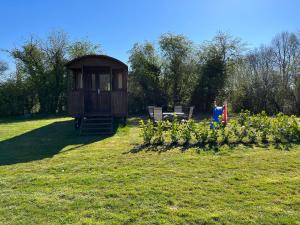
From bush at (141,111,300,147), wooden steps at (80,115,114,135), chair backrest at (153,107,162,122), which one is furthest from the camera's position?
chair backrest at (153,107,162,122)

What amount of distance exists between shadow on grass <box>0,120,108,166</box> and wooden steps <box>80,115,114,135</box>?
0.40 metres

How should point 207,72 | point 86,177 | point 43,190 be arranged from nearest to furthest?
point 43,190, point 86,177, point 207,72

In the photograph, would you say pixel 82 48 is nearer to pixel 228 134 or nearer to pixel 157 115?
pixel 157 115

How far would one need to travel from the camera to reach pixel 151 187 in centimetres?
390

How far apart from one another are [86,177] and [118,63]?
6.97m

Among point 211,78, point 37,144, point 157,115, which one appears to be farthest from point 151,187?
point 211,78

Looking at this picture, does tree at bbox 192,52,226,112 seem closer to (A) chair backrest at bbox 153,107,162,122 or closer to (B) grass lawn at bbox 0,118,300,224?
(A) chair backrest at bbox 153,107,162,122

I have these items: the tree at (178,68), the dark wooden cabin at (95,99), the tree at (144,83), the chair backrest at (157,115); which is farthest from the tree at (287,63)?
the dark wooden cabin at (95,99)

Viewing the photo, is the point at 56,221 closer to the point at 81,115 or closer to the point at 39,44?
the point at 81,115

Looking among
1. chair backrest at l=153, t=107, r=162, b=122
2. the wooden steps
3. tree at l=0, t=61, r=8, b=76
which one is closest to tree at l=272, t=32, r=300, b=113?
chair backrest at l=153, t=107, r=162, b=122

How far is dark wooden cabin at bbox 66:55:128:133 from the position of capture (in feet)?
34.0

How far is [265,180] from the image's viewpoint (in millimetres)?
4148

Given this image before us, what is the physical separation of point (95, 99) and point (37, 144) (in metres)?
3.99

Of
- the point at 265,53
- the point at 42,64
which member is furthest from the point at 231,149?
the point at 265,53
